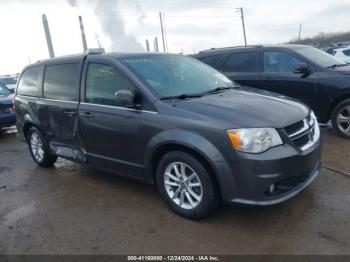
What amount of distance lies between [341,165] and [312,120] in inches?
55.8

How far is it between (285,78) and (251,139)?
12.7ft

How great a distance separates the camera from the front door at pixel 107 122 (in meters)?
4.10

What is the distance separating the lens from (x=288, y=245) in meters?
3.23


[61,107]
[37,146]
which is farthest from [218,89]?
[37,146]

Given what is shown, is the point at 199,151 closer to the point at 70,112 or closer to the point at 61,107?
the point at 70,112

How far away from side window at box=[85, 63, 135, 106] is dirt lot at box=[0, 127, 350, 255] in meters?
1.23

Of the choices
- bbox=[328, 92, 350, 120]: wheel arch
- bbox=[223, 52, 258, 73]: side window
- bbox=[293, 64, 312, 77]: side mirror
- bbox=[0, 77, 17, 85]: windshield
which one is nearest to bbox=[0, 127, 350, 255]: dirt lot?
bbox=[328, 92, 350, 120]: wheel arch

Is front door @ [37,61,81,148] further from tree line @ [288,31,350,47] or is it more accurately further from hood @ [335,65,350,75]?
tree line @ [288,31,350,47]

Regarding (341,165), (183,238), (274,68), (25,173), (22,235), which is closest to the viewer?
(183,238)

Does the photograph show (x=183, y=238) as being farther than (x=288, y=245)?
Yes

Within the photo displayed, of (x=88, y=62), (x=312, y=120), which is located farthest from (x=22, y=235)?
(x=312, y=120)

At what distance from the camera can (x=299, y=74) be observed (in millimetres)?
6566

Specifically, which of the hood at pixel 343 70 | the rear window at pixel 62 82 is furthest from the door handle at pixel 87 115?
the hood at pixel 343 70

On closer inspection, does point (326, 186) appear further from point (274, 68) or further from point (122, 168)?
point (274, 68)
